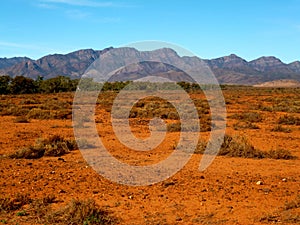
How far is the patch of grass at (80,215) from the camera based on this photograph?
5.94m

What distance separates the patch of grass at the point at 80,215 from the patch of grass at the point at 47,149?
15.1 feet

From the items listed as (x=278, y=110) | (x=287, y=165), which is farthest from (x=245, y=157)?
(x=278, y=110)

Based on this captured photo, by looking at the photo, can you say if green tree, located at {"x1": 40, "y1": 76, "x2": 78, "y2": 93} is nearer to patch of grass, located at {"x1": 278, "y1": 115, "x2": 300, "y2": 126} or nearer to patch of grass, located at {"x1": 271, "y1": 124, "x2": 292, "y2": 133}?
patch of grass, located at {"x1": 278, "y1": 115, "x2": 300, "y2": 126}

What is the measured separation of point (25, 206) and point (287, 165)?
6.66 m

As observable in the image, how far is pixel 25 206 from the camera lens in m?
6.64

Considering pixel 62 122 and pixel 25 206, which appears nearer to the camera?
pixel 25 206

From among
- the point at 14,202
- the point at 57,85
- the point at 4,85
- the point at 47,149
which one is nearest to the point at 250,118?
the point at 47,149

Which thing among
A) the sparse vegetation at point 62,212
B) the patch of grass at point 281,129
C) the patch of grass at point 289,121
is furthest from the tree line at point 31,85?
the sparse vegetation at point 62,212

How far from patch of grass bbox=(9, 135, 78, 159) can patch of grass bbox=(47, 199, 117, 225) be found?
4606 mm

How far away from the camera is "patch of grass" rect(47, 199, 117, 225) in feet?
19.5

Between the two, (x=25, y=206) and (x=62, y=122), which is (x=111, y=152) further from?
(x=62, y=122)

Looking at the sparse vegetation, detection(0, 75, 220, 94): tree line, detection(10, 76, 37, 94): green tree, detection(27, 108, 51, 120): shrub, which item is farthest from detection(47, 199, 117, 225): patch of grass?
detection(10, 76, 37, 94): green tree

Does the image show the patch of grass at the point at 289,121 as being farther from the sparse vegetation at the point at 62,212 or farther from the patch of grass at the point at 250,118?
the sparse vegetation at the point at 62,212

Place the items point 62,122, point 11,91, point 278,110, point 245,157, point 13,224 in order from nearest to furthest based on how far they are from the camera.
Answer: point 13,224
point 245,157
point 62,122
point 278,110
point 11,91
